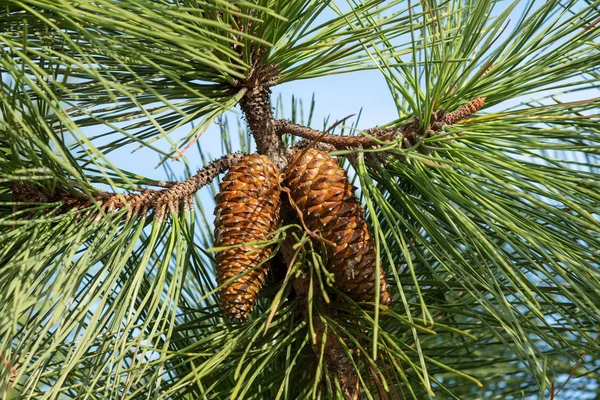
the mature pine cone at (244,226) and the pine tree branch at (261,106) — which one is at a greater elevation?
the pine tree branch at (261,106)

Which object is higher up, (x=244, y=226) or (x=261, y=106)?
(x=261, y=106)

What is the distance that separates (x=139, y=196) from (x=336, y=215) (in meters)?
0.24

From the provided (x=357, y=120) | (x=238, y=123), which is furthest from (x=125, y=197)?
(x=238, y=123)

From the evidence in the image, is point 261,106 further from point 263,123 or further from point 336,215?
point 336,215

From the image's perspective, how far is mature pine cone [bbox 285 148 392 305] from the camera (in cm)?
75

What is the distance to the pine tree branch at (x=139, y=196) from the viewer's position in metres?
0.80

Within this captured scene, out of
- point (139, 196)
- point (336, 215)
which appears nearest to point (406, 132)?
point (336, 215)

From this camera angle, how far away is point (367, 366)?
81cm

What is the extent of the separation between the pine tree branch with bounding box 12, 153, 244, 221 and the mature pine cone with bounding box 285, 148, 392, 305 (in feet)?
0.37

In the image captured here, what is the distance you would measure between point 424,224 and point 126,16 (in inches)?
14.6

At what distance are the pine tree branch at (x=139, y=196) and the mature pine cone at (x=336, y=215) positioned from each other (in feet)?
0.37

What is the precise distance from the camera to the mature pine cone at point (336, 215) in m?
0.75

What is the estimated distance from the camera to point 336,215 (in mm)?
747

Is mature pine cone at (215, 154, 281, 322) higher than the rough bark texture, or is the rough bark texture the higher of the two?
the rough bark texture
